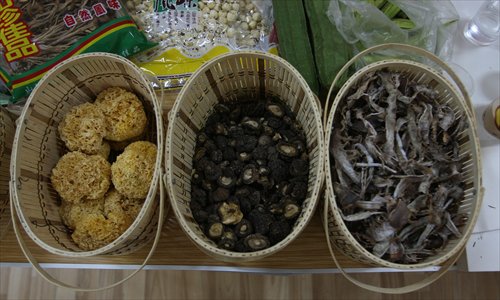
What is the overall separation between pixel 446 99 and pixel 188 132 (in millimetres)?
576

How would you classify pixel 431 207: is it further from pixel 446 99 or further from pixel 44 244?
pixel 44 244

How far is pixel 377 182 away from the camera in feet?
2.54

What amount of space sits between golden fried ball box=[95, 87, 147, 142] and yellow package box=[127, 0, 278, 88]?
0.18m

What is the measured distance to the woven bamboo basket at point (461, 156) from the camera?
0.71 meters

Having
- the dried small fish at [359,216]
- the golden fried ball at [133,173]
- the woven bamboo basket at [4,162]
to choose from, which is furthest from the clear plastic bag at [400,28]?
the woven bamboo basket at [4,162]

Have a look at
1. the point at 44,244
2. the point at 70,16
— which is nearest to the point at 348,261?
the point at 44,244

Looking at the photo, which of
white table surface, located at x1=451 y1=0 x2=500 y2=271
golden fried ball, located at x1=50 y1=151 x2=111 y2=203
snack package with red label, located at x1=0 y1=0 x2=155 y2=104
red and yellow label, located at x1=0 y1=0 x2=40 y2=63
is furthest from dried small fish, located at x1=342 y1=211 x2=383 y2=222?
red and yellow label, located at x1=0 y1=0 x2=40 y2=63

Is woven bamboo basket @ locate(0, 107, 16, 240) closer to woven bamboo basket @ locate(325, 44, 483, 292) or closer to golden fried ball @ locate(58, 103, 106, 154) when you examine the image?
golden fried ball @ locate(58, 103, 106, 154)

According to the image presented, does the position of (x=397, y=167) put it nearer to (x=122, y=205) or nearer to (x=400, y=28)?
(x=400, y=28)

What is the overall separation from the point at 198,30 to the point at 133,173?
477 mm

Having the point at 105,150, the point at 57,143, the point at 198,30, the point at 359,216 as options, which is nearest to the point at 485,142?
the point at 359,216

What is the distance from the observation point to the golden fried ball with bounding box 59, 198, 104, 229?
839mm

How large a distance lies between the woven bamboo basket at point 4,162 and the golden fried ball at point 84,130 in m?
0.13

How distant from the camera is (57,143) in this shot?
92 cm
